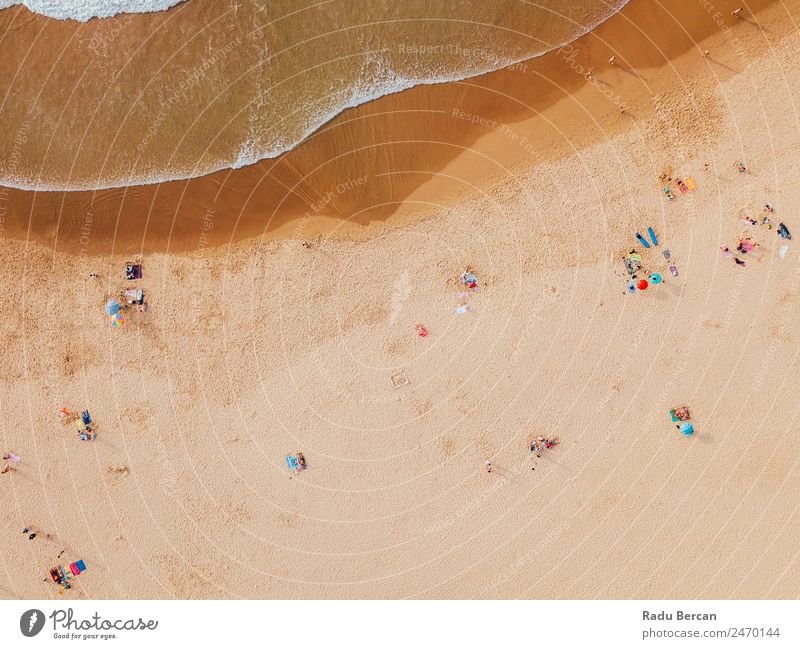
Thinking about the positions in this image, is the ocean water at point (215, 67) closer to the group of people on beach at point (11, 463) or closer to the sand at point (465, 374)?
the sand at point (465, 374)

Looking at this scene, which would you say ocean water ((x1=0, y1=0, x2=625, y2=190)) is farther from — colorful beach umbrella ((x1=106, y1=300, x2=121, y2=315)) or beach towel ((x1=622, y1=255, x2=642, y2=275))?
beach towel ((x1=622, y1=255, x2=642, y2=275))

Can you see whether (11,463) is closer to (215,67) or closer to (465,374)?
(215,67)

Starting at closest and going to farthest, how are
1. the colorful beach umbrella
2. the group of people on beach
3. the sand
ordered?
the sand → the colorful beach umbrella → the group of people on beach

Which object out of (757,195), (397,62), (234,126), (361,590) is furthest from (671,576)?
(234,126)

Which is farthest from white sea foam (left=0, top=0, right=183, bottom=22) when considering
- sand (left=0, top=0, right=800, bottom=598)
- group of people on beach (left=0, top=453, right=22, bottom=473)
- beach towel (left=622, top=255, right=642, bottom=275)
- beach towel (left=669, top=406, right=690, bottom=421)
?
beach towel (left=669, top=406, right=690, bottom=421)

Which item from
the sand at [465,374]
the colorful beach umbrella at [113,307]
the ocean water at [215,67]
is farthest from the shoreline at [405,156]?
the colorful beach umbrella at [113,307]

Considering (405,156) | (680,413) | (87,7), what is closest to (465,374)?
(680,413)
